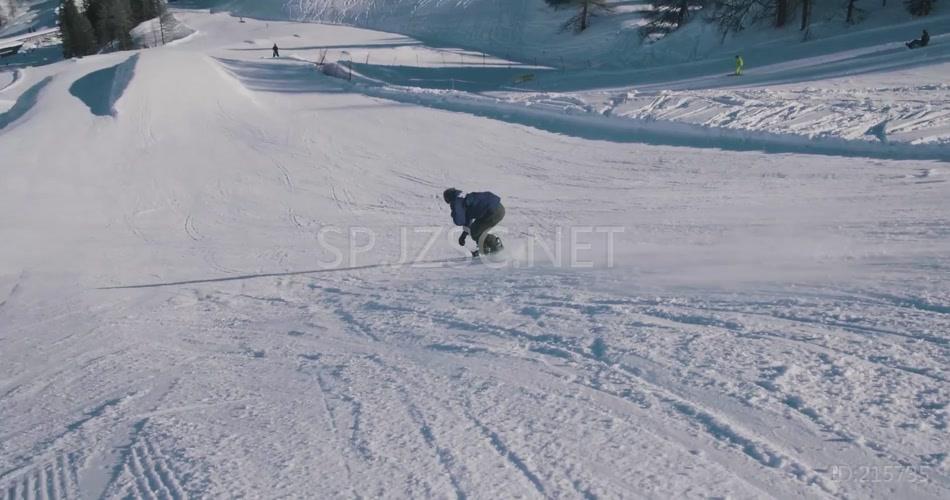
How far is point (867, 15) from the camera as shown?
3438 cm

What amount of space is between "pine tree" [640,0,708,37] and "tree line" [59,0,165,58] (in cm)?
4659

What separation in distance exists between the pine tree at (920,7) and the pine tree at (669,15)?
35.8 ft

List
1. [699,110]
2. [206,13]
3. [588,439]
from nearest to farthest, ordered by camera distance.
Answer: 1. [588,439]
2. [699,110]
3. [206,13]

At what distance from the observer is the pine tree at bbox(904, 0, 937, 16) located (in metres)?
32.2

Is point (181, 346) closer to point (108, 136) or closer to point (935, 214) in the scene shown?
point (935, 214)

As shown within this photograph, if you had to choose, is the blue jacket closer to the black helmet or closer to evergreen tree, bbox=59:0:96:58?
the black helmet

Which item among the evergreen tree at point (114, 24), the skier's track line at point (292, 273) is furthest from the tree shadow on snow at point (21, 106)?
the evergreen tree at point (114, 24)

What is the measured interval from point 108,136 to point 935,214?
19.3 meters

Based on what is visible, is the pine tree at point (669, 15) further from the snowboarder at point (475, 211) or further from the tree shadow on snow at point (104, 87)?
the snowboarder at point (475, 211)

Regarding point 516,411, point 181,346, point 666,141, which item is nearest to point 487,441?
point 516,411

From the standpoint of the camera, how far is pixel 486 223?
33.6ft

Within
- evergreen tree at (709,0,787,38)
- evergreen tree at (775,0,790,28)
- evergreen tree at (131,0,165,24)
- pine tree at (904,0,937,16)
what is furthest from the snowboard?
evergreen tree at (131,0,165,24)

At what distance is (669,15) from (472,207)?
35402mm

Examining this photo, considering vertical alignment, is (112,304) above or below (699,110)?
below
